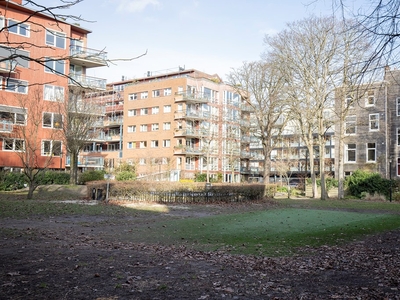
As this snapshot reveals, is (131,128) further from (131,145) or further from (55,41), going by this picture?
(55,41)

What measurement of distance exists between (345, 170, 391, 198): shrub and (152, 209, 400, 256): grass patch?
20555 millimetres

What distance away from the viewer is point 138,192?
26719mm

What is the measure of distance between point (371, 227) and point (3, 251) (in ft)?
40.5

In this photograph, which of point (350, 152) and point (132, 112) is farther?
point (132, 112)

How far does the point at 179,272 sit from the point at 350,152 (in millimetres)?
46133

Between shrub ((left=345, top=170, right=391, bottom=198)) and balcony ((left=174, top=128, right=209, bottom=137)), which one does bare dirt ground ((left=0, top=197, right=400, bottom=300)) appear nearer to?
shrub ((left=345, top=170, right=391, bottom=198))

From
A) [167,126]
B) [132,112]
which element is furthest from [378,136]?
[132,112]

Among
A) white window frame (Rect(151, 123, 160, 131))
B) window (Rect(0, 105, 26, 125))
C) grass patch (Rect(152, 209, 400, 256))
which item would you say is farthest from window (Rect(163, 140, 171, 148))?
grass patch (Rect(152, 209, 400, 256))

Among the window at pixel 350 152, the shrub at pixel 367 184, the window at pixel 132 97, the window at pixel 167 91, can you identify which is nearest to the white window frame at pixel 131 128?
the window at pixel 132 97

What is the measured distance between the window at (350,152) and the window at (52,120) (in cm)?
3343

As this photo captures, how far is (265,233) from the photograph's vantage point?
43.0ft

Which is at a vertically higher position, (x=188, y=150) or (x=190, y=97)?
(x=190, y=97)

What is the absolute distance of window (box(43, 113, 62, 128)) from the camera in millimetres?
35500

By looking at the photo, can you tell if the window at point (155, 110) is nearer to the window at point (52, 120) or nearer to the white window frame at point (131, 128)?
the white window frame at point (131, 128)
